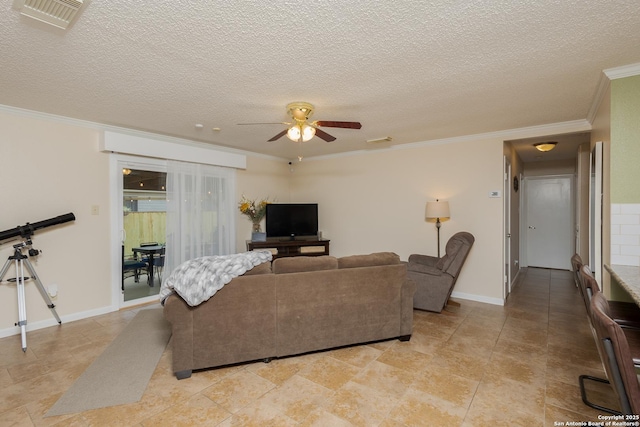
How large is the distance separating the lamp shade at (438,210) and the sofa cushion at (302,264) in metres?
2.23

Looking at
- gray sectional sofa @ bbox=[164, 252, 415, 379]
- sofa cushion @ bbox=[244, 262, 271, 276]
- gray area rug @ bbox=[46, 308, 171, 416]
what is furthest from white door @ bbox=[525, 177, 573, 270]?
gray area rug @ bbox=[46, 308, 171, 416]

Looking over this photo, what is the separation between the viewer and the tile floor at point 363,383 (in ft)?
6.30

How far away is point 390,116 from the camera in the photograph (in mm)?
3516

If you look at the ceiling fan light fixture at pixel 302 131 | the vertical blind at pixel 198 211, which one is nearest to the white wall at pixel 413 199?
the vertical blind at pixel 198 211

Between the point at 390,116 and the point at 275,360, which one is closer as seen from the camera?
the point at 275,360

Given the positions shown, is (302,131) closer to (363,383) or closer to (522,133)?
(363,383)

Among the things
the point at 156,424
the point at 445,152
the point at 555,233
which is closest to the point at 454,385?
the point at 156,424

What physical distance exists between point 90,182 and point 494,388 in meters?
4.79

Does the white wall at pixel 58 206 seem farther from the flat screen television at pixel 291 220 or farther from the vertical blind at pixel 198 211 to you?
the flat screen television at pixel 291 220

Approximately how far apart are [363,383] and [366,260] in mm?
1055

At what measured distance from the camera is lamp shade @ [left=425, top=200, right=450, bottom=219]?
4.37m

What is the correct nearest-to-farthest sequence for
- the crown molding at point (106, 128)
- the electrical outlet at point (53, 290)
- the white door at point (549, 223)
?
1. the crown molding at point (106, 128)
2. the electrical outlet at point (53, 290)
3. the white door at point (549, 223)

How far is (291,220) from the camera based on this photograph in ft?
18.8

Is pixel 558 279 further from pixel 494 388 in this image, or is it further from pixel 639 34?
pixel 639 34
